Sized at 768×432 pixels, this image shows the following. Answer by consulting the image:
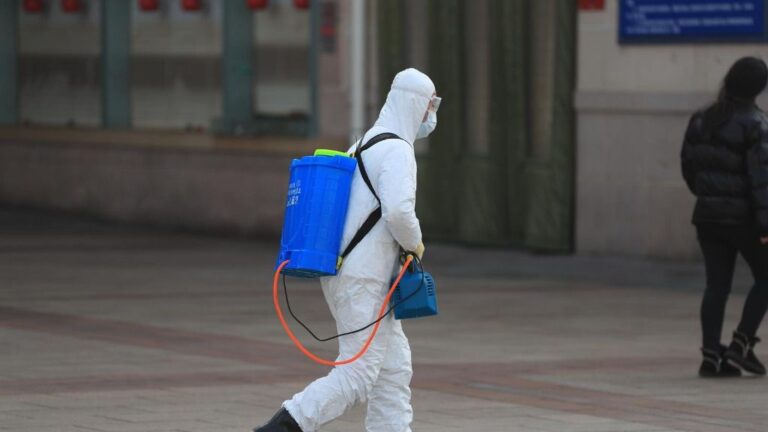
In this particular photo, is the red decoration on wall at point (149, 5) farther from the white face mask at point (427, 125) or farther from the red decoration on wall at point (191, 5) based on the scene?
the white face mask at point (427, 125)

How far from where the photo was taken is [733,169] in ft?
34.5

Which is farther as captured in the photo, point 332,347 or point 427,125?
point 332,347

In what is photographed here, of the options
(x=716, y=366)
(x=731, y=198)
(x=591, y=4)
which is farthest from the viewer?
(x=591, y=4)

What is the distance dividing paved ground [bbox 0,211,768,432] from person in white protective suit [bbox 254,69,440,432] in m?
1.17

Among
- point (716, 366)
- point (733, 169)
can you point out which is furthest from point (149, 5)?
point (716, 366)

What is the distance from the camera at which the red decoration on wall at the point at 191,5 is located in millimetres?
21406

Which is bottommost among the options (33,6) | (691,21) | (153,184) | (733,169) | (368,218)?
(153,184)

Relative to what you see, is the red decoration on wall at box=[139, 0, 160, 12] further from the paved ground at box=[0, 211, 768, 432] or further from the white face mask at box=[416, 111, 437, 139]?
the white face mask at box=[416, 111, 437, 139]

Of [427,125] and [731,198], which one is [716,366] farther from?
[427,125]

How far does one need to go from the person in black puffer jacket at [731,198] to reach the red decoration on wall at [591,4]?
6.80m

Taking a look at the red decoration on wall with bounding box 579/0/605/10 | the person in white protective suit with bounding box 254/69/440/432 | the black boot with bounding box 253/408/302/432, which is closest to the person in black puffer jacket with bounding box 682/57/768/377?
the person in white protective suit with bounding box 254/69/440/432

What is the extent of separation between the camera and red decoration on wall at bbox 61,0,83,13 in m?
23.1

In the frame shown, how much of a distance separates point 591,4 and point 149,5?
6458 millimetres

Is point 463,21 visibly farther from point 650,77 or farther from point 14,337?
point 14,337
